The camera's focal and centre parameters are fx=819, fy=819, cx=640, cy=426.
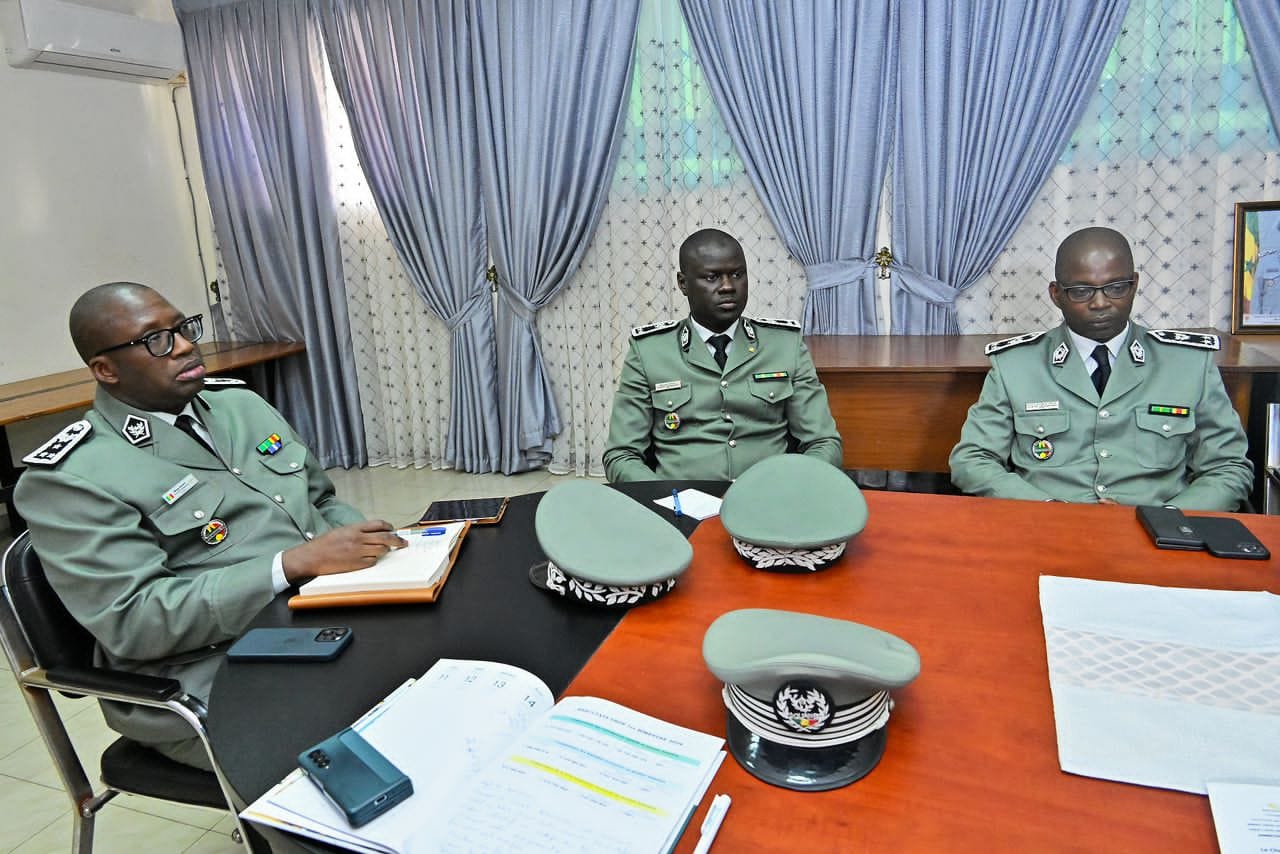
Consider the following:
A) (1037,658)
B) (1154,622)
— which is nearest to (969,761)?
(1037,658)

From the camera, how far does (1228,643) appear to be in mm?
1048

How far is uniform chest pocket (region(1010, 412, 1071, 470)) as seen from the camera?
2.09 meters

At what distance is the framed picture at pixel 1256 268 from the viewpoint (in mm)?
2900

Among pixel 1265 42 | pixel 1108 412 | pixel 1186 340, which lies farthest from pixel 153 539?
pixel 1265 42

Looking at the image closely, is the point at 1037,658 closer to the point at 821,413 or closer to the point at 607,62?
the point at 821,413

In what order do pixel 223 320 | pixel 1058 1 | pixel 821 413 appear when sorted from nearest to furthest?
pixel 821 413, pixel 1058 1, pixel 223 320

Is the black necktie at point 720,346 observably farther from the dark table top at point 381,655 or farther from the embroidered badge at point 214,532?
the embroidered badge at point 214,532

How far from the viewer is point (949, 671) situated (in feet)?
3.35

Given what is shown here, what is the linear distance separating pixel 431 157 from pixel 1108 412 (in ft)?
11.4

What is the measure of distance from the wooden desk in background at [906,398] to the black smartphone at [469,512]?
4.84 ft

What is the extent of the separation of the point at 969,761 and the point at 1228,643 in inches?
18.1

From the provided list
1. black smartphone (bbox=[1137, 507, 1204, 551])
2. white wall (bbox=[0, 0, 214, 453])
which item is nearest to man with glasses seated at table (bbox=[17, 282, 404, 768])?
black smartphone (bbox=[1137, 507, 1204, 551])

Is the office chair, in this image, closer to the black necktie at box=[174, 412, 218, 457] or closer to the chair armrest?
the chair armrest

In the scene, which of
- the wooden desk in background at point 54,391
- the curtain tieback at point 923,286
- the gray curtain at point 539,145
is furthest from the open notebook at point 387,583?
the gray curtain at point 539,145
